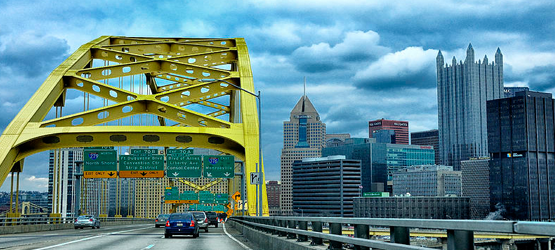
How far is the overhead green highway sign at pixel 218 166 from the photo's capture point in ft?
188

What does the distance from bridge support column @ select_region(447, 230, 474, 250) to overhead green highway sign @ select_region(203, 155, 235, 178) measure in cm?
5170

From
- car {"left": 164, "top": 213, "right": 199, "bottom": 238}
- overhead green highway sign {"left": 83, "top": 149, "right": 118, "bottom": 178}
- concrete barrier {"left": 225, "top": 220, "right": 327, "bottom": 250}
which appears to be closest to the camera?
concrete barrier {"left": 225, "top": 220, "right": 327, "bottom": 250}

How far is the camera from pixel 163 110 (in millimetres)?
44125

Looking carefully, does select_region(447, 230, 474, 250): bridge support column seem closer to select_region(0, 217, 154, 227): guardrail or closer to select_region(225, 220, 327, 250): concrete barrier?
select_region(225, 220, 327, 250): concrete barrier

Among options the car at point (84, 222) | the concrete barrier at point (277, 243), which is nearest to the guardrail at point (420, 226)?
the concrete barrier at point (277, 243)

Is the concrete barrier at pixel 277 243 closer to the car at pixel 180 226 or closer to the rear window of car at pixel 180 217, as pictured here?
the car at pixel 180 226

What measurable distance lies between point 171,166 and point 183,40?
11506mm

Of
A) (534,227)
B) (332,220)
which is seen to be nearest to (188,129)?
(332,220)

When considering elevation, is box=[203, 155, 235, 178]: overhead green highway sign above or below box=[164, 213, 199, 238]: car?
above

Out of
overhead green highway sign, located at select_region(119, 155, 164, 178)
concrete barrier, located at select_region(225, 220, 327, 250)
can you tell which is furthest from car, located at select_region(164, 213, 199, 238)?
overhead green highway sign, located at select_region(119, 155, 164, 178)

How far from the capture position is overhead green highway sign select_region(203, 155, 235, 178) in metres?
57.3

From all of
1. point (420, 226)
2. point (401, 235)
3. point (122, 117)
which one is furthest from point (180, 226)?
point (420, 226)

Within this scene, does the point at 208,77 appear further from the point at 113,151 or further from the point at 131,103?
the point at 113,151

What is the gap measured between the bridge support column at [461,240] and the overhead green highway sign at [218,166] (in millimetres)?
51696
